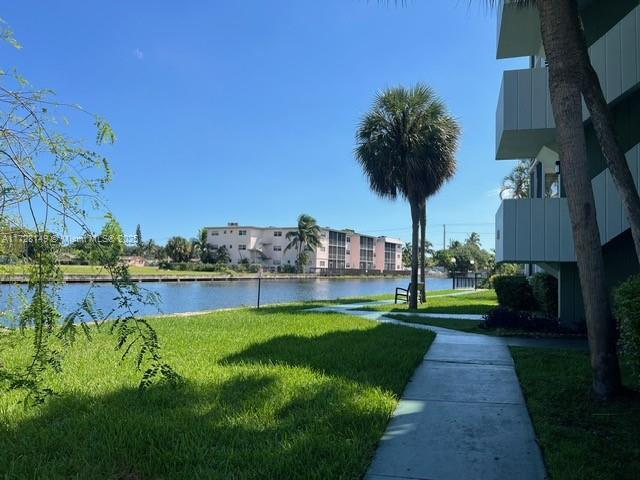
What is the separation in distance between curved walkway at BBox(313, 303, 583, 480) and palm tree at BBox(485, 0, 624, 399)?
1.04 meters

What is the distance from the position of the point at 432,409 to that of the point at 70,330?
3541 mm

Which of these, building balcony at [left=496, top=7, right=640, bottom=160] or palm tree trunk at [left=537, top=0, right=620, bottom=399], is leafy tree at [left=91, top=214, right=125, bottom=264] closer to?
palm tree trunk at [left=537, top=0, right=620, bottom=399]

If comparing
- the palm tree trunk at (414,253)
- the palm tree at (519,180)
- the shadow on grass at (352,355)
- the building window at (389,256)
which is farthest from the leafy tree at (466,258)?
the shadow on grass at (352,355)

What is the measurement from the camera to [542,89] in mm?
10344

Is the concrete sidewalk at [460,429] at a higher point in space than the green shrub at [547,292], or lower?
lower

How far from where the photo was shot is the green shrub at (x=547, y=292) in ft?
47.3

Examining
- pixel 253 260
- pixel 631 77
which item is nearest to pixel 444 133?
pixel 631 77

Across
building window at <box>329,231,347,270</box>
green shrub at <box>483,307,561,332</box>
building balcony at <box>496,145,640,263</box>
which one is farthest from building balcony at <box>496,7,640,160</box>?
building window at <box>329,231,347,270</box>

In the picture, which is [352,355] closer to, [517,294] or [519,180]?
[517,294]

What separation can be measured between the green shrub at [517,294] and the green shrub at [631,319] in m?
12.0

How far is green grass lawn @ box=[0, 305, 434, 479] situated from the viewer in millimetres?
3830

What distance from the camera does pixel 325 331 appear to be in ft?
35.7

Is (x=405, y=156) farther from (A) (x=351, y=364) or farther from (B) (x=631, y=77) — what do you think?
(A) (x=351, y=364)

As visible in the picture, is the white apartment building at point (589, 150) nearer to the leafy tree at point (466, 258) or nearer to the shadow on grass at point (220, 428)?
the shadow on grass at point (220, 428)
